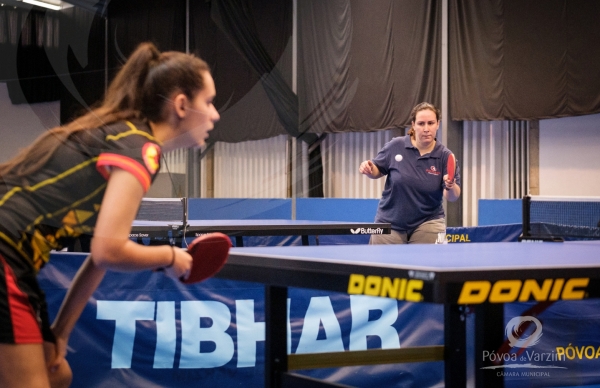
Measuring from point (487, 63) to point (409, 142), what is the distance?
12.2ft

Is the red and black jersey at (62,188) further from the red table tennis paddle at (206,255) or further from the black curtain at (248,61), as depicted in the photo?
the black curtain at (248,61)

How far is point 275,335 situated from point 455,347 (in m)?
0.57

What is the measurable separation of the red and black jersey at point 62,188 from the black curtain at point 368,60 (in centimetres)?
555

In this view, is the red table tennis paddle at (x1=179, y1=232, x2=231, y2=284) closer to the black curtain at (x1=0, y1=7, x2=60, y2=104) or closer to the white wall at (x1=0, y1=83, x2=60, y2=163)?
the white wall at (x1=0, y1=83, x2=60, y2=163)

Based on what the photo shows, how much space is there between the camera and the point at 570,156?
24.7 ft

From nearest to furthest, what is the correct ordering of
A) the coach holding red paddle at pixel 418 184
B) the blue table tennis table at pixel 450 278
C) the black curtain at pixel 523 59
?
the blue table tennis table at pixel 450 278, the coach holding red paddle at pixel 418 184, the black curtain at pixel 523 59

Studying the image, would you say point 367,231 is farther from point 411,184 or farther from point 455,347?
point 455,347

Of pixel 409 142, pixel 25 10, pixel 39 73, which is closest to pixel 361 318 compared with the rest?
pixel 409 142

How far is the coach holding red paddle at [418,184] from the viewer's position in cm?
411

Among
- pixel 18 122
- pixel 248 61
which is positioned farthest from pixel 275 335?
pixel 248 61

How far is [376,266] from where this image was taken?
1568 millimetres

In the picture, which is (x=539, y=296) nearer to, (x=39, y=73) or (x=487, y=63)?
(x=39, y=73)

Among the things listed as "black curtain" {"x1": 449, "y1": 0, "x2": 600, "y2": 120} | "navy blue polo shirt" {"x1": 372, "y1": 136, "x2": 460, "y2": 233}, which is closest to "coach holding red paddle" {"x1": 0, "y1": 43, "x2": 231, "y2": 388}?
"navy blue polo shirt" {"x1": 372, "y1": 136, "x2": 460, "y2": 233}

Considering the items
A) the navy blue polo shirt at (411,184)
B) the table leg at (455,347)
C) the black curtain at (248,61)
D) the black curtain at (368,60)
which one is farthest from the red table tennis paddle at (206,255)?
the black curtain at (368,60)
